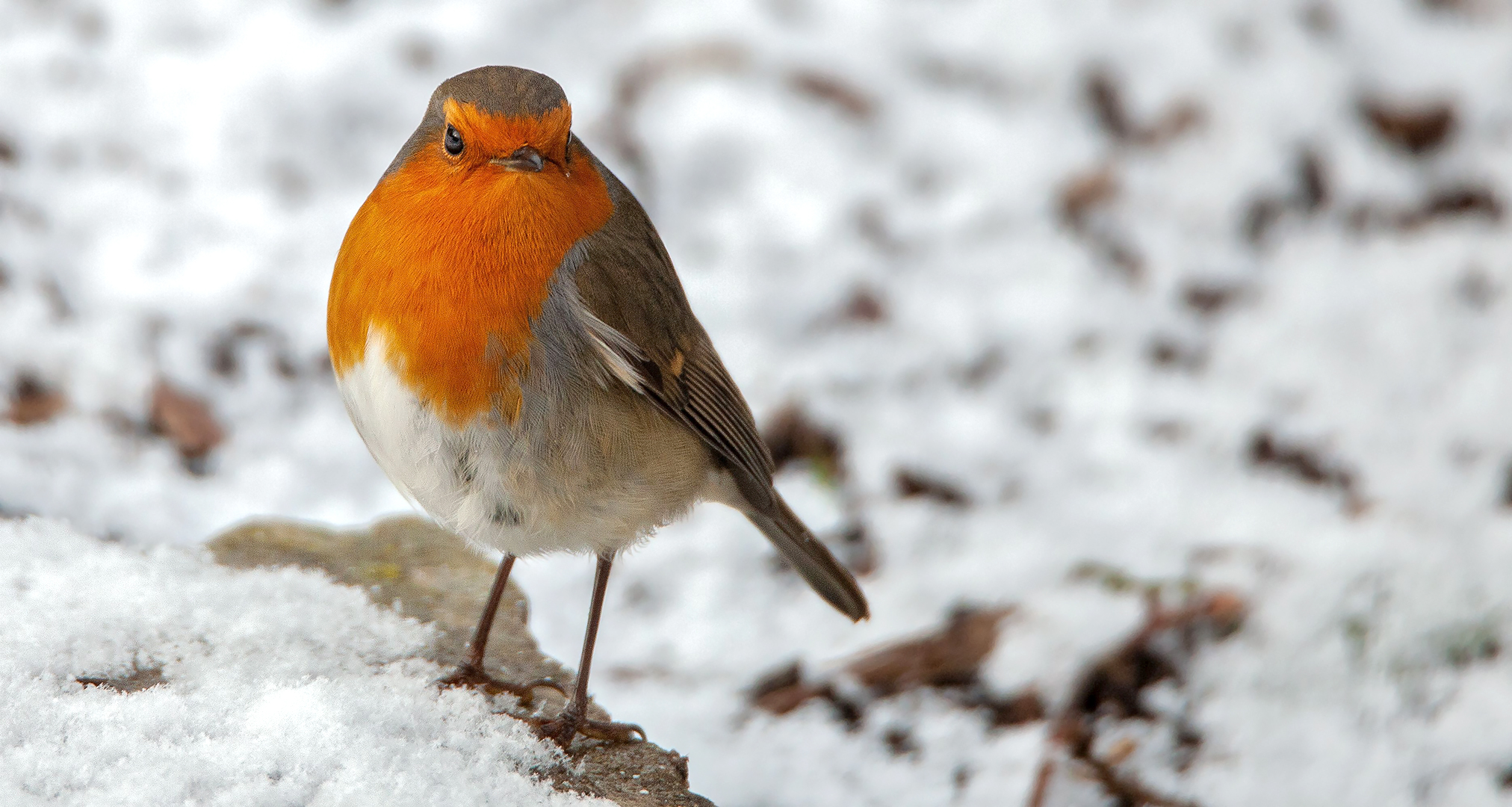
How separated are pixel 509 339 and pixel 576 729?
0.84 m

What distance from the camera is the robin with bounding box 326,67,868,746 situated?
8.55 ft

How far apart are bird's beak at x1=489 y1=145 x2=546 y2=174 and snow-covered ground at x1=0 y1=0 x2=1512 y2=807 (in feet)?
3.52

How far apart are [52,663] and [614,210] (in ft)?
4.60

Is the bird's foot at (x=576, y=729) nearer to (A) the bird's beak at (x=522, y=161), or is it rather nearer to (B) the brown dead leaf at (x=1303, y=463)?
(A) the bird's beak at (x=522, y=161)

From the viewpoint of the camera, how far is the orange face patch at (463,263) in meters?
2.59

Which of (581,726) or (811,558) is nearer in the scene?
(581,726)

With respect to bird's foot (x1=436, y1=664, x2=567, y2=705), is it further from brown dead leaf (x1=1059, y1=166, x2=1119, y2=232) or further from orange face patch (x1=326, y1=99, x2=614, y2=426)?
brown dead leaf (x1=1059, y1=166, x2=1119, y2=232)

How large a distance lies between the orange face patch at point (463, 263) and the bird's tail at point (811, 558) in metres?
1.01

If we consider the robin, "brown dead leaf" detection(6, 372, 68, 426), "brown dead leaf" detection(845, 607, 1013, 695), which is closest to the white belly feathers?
the robin

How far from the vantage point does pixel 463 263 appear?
2615 mm

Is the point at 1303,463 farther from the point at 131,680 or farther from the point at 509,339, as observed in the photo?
the point at 131,680

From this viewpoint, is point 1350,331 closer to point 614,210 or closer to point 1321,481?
point 1321,481

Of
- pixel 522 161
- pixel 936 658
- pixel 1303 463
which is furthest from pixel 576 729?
pixel 1303 463

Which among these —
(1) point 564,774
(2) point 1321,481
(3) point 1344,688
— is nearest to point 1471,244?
(2) point 1321,481
